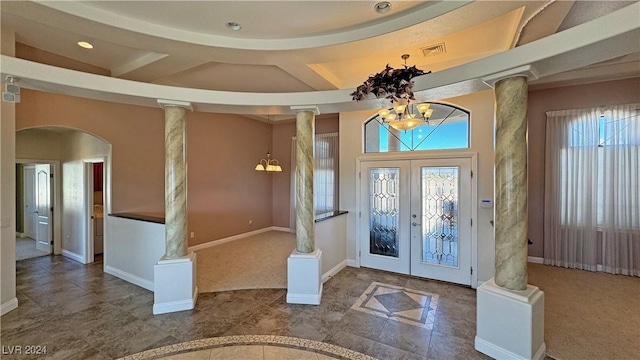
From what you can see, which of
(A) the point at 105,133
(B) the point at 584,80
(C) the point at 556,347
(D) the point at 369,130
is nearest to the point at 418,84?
(D) the point at 369,130

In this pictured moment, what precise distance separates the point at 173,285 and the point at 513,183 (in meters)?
4.03

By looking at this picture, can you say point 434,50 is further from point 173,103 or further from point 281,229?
point 281,229

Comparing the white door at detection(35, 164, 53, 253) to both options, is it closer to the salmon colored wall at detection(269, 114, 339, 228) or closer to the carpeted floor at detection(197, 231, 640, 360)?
the carpeted floor at detection(197, 231, 640, 360)

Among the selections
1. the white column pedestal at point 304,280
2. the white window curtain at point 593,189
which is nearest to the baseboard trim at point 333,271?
the white column pedestal at point 304,280

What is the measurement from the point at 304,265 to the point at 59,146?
6.23m

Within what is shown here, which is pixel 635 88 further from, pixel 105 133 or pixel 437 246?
pixel 105 133

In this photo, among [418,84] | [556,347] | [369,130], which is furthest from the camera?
[369,130]

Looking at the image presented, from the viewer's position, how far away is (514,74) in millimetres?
2461

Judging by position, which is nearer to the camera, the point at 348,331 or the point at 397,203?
the point at 348,331

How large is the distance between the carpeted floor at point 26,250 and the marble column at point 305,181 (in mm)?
6158

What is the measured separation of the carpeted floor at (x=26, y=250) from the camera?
5.71 metres

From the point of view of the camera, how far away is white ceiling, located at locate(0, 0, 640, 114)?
2.53 m

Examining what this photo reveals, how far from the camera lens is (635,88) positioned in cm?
470

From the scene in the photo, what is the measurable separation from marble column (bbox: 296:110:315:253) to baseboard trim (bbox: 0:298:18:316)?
369 centimetres
